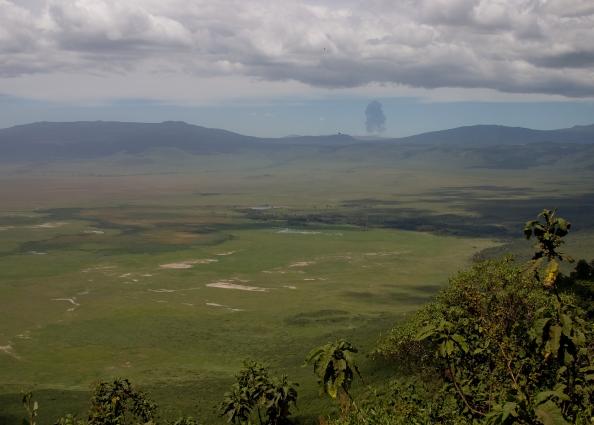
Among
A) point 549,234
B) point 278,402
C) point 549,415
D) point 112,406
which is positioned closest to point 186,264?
point 278,402

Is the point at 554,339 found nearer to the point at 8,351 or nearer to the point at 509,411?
the point at 509,411

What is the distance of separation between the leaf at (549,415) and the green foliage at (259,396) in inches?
1049

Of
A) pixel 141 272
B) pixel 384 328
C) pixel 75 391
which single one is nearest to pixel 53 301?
pixel 141 272

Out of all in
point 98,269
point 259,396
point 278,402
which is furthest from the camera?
point 98,269

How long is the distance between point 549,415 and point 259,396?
29029 millimetres

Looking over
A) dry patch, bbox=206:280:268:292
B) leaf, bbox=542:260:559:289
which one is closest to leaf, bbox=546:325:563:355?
leaf, bbox=542:260:559:289

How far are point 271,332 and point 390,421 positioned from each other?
89.0m

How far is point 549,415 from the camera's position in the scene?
71.2 ft

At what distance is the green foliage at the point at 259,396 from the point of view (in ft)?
153

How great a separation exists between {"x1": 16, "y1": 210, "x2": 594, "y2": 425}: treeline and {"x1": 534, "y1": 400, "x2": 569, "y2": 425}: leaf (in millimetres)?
33

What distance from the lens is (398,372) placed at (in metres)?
69.3

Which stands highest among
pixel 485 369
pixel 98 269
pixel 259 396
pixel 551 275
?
pixel 551 275

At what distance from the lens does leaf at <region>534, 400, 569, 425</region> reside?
21.4 meters

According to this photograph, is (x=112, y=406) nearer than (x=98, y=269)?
Yes
